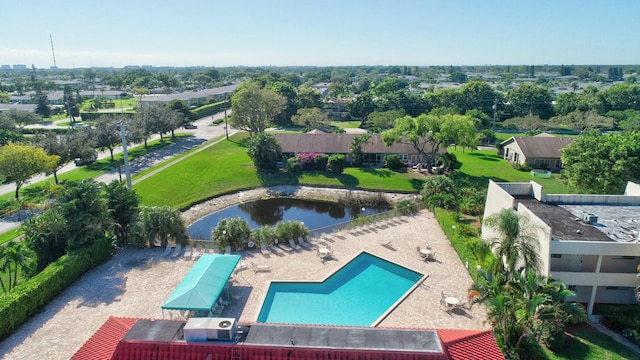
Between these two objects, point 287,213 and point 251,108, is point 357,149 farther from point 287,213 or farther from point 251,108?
point 251,108

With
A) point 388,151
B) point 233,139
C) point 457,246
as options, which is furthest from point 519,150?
point 233,139

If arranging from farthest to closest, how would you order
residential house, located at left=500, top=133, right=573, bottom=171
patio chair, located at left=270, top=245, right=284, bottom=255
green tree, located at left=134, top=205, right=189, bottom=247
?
residential house, located at left=500, top=133, right=573, bottom=171 → green tree, located at left=134, top=205, right=189, bottom=247 → patio chair, located at left=270, top=245, right=284, bottom=255

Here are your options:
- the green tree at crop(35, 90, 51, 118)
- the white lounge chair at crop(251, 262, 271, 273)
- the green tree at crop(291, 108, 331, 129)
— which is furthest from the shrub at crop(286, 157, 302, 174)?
the green tree at crop(35, 90, 51, 118)

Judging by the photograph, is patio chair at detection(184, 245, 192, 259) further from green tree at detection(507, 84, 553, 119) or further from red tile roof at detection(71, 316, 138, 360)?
green tree at detection(507, 84, 553, 119)

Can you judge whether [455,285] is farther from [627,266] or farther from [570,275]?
[627,266]

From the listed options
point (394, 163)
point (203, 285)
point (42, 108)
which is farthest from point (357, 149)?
point (42, 108)
